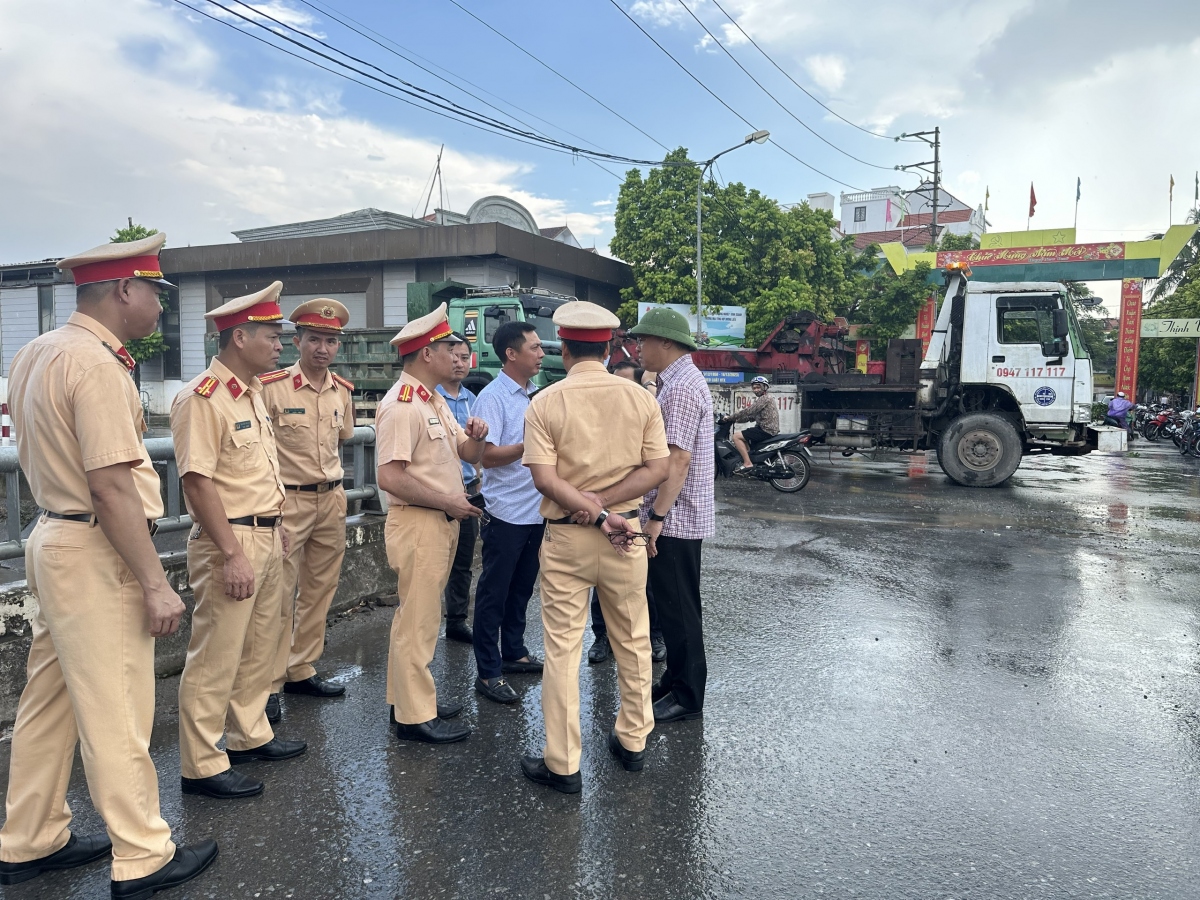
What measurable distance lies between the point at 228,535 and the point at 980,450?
35.1 feet

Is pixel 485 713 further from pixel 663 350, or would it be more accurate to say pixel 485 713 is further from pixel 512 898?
pixel 663 350

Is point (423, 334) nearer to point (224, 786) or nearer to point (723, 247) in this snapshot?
point (224, 786)

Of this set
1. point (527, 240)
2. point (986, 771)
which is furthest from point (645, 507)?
point (527, 240)

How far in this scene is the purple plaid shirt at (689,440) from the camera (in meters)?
3.50

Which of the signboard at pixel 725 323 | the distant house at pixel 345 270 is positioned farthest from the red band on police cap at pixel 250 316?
the signboard at pixel 725 323

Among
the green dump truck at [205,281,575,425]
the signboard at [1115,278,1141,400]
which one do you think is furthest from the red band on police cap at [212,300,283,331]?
the signboard at [1115,278,1141,400]

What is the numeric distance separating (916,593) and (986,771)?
2.67 m

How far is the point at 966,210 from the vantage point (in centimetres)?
5584

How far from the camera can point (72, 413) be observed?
7.36 ft

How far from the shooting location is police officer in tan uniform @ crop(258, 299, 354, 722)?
3758 millimetres

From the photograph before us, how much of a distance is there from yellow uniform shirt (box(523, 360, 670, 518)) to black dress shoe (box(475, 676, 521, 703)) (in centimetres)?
119

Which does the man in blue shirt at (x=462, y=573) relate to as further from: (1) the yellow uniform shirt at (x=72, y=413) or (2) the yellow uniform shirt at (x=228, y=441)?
(1) the yellow uniform shirt at (x=72, y=413)

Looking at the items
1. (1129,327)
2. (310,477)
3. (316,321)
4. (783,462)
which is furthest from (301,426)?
(1129,327)

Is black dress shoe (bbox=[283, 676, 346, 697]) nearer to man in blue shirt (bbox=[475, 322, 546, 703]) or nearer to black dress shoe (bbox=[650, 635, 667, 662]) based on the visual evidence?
man in blue shirt (bbox=[475, 322, 546, 703])
